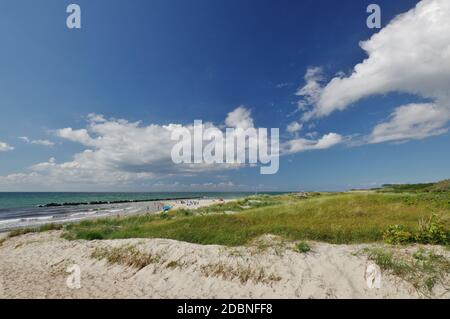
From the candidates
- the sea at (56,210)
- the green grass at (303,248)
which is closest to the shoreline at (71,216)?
the sea at (56,210)

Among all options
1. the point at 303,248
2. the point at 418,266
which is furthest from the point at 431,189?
the point at 303,248

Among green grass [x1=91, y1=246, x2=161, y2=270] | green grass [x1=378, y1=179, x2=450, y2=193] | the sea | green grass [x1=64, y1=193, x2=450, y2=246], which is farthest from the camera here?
green grass [x1=378, y1=179, x2=450, y2=193]

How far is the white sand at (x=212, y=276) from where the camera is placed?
8133mm

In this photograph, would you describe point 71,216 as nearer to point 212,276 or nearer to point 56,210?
point 56,210

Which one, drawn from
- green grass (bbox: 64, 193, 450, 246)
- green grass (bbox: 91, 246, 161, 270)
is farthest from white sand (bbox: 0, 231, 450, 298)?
green grass (bbox: 64, 193, 450, 246)

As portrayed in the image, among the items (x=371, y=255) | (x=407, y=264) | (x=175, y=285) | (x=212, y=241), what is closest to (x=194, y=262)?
(x=175, y=285)

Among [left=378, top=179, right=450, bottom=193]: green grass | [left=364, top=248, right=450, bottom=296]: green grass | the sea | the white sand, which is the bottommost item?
the sea

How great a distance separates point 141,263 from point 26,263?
24.8ft

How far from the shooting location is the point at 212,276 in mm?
9383

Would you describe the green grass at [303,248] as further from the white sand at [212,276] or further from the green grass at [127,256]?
the green grass at [127,256]

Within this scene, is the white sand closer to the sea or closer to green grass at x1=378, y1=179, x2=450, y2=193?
the sea

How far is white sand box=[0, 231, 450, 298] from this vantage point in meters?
8.13
